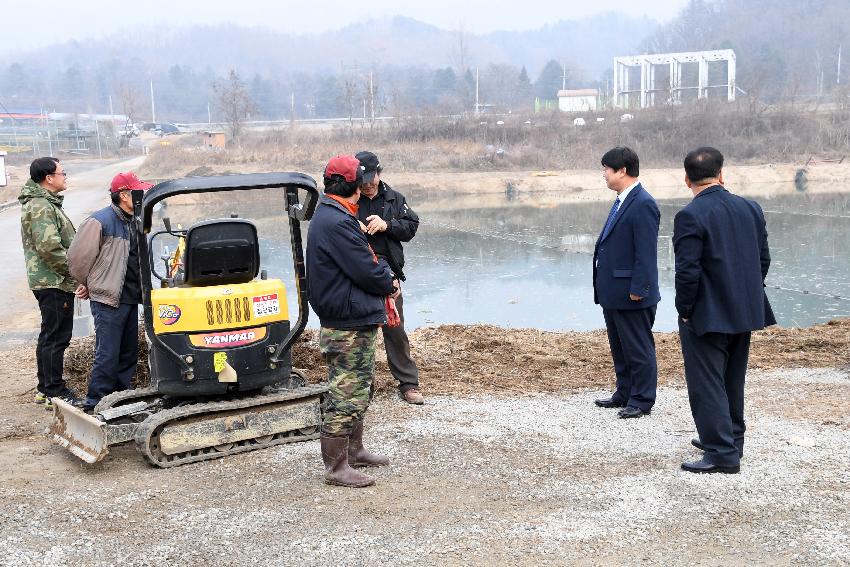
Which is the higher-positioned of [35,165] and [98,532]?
[35,165]

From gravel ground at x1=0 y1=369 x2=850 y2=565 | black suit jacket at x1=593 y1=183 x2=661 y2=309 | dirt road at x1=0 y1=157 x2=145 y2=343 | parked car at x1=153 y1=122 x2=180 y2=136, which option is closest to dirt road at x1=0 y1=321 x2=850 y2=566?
gravel ground at x1=0 y1=369 x2=850 y2=565

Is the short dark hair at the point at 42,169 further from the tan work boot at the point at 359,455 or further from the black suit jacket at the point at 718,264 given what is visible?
the black suit jacket at the point at 718,264

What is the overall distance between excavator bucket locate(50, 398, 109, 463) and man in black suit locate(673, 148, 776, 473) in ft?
11.5

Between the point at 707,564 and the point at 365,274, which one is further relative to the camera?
the point at 365,274

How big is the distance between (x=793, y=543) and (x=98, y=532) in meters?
3.48

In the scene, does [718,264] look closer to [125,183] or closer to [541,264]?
[125,183]

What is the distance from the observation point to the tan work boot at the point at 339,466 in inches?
213

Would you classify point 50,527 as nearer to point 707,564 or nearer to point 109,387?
point 109,387

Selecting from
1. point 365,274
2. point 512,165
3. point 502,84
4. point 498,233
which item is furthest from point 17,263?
point 502,84

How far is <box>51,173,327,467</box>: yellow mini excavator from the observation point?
5.84 m

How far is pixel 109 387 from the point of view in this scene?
6844 mm

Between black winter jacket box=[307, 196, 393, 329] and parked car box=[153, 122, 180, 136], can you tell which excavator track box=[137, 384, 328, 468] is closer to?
black winter jacket box=[307, 196, 393, 329]

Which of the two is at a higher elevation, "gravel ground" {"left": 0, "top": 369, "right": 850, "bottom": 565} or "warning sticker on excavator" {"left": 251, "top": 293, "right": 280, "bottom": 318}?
"warning sticker on excavator" {"left": 251, "top": 293, "right": 280, "bottom": 318}

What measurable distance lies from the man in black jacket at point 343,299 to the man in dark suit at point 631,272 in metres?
2.03
